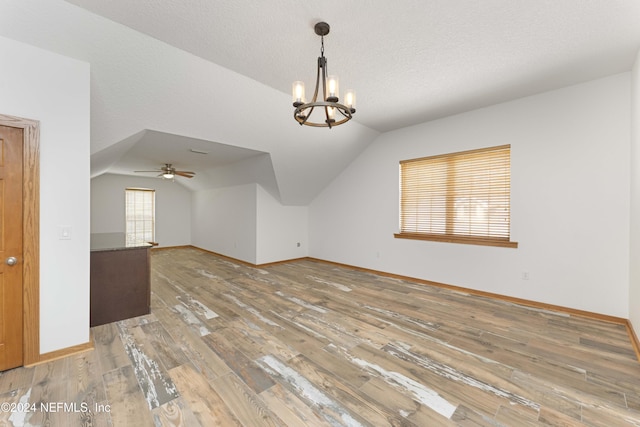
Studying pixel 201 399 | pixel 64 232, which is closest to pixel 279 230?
pixel 64 232

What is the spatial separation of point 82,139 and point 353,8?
269 centimetres

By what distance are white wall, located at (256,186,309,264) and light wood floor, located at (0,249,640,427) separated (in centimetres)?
264

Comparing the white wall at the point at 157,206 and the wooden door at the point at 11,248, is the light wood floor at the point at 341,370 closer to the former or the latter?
the wooden door at the point at 11,248

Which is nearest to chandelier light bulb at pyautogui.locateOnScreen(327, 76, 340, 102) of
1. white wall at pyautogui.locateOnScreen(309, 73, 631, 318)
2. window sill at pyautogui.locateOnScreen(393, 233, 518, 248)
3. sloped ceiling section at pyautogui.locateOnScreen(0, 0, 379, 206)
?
sloped ceiling section at pyautogui.locateOnScreen(0, 0, 379, 206)

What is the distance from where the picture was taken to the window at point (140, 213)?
804cm

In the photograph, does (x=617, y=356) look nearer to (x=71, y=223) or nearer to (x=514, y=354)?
(x=514, y=354)

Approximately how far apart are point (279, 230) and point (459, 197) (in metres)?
4.09

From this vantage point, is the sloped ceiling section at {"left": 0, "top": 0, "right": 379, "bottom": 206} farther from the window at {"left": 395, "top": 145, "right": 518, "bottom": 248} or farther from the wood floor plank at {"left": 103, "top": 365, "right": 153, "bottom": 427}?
the wood floor plank at {"left": 103, "top": 365, "right": 153, "bottom": 427}

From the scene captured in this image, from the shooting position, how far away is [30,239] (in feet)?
7.22

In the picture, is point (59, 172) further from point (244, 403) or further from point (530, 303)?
point (530, 303)

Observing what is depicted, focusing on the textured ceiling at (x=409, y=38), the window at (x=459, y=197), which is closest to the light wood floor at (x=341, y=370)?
the window at (x=459, y=197)

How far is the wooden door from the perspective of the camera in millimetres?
2117

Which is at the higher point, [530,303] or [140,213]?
→ [140,213]

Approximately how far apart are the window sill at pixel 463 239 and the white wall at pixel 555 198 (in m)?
0.08
